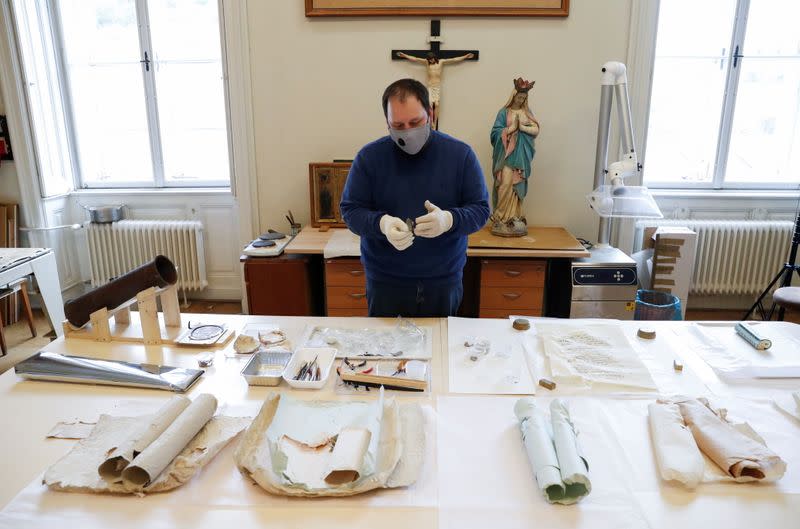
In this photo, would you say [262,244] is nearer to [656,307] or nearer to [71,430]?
[71,430]

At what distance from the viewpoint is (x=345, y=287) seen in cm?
307

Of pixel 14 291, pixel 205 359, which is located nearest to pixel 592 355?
pixel 205 359

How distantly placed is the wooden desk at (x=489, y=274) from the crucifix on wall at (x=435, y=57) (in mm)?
893

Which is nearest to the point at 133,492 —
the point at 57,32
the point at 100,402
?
the point at 100,402

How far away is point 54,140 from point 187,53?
1074mm

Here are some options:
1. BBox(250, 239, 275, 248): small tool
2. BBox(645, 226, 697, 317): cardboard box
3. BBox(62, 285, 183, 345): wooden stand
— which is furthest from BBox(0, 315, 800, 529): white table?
BBox(645, 226, 697, 317): cardboard box

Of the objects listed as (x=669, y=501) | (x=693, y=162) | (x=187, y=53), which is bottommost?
(x=669, y=501)

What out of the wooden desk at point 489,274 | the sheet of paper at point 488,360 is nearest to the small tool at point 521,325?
the sheet of paper at point 488,360

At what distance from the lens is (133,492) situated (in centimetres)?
108

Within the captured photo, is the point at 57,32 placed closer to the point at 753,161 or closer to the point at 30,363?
the point at 30,363

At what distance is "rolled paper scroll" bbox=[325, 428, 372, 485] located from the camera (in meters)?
1.09

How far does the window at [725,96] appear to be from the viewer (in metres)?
3.49

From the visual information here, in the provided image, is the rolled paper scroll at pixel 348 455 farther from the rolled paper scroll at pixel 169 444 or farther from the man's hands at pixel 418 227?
the man's hands at pixel 418 227

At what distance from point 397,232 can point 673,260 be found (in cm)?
230
